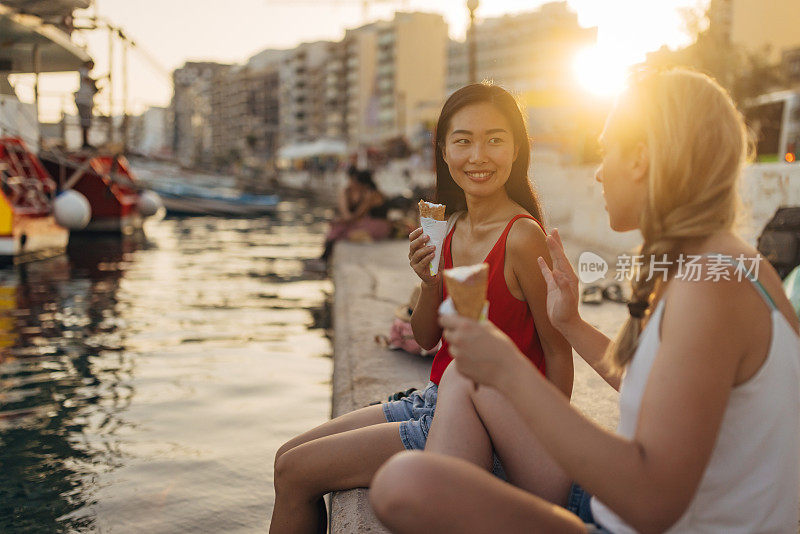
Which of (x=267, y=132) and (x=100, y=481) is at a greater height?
(x=267, y=132)

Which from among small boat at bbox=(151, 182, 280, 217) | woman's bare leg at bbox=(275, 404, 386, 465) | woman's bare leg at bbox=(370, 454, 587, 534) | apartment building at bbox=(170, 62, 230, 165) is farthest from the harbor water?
apartment building at bbox=(170, 62, 230, 165)

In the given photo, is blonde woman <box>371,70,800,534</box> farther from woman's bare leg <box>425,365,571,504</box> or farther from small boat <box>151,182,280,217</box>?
small boat <box>151,182,280,217</box>

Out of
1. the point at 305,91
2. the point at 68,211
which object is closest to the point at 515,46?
the point at 305,91

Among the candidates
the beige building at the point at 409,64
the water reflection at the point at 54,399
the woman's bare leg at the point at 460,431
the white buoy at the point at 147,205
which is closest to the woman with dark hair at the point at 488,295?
the woman's bare leg at the point at 460,431

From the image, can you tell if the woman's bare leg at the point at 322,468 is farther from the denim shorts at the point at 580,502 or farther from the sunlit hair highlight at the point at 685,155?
the sunlit hair highlight at the point at 685,155

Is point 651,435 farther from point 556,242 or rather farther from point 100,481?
point 100,481

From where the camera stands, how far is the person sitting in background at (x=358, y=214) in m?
13.2

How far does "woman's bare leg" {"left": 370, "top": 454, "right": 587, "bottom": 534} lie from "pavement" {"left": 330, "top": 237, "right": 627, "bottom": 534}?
889mm

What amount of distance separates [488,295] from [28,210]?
13.7m

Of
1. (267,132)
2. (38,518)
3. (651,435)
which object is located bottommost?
(38,518)

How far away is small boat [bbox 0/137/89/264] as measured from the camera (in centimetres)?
1276

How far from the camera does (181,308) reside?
349 inches

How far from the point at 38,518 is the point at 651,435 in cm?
280

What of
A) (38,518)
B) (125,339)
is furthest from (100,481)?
(125,339)
